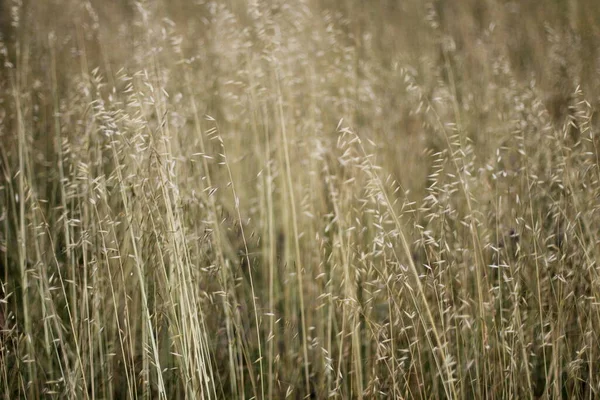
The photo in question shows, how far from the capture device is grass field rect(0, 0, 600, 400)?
1.55m

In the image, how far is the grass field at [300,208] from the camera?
5.09ft

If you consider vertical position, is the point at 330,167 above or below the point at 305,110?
below

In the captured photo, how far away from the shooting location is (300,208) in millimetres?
2414

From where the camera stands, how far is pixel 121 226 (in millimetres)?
1937

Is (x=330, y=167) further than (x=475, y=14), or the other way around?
(x=475, y=14)

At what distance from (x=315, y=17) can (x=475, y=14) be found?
185cm

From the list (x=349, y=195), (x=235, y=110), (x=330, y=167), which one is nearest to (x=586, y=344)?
(x=349, y=195)

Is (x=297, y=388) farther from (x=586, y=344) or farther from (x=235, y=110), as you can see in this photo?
(x=235, y=110)

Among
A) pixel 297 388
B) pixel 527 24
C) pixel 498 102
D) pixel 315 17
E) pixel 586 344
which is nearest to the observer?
pixel 586 344

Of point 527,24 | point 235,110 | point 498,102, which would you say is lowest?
point 498,102

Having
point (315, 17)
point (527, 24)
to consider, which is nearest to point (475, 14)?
point (527, 24)

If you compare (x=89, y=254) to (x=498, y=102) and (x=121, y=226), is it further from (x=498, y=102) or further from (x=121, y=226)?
(x=498, y=102)

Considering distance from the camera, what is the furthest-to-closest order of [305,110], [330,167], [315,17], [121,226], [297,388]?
[315,17], [305,110], [330,167], [121,226], [297,388]

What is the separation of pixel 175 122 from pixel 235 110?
45.3 inches
